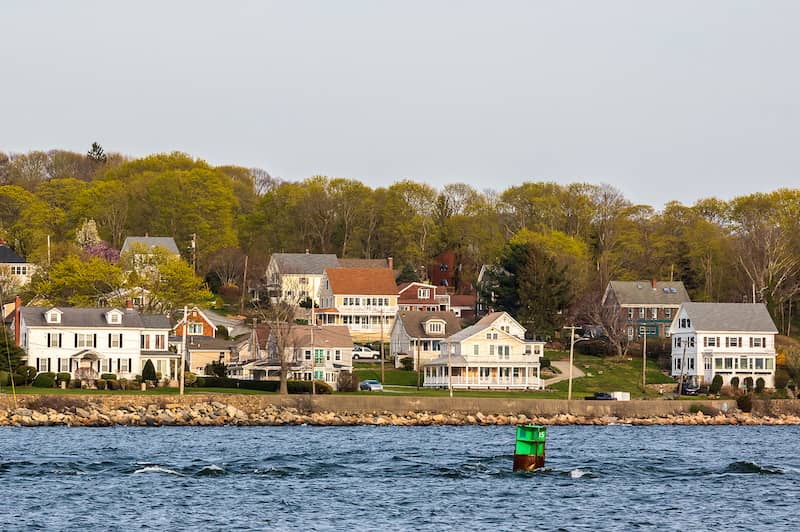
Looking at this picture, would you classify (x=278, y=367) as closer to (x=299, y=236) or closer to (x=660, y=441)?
(x=660, y=441)

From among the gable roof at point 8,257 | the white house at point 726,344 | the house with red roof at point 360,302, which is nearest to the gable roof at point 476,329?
the white house at point 726,344

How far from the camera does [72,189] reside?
14000 cm

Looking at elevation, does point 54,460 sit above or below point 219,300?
below

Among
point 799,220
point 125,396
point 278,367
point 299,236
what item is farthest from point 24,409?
point 799,220

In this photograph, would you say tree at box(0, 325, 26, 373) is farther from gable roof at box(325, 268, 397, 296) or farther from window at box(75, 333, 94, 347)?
gable roof at box(325, 268, 397, 296)

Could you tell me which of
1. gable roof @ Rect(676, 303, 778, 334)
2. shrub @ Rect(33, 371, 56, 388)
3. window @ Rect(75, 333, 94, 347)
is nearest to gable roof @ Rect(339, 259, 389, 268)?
gable roof @ Rect(676, 303, 778, 334)

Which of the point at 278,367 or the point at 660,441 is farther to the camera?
the point at 278,367

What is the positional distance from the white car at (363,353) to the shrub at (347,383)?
14.9m

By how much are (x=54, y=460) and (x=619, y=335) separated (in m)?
61.8

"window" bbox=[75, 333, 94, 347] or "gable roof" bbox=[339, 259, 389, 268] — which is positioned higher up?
"gable roof" bbox=[339, 259, 389, 268]

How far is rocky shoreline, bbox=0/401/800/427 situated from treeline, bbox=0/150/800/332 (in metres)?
42.9

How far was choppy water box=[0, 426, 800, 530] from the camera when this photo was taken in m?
39.8

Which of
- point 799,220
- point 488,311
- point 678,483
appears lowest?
point 678,483

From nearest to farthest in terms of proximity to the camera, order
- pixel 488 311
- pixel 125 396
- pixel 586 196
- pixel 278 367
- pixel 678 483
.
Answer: pixel 678 483
pixel 125 396
pixel 278 367
pixel 488 311
pixel 586 196
